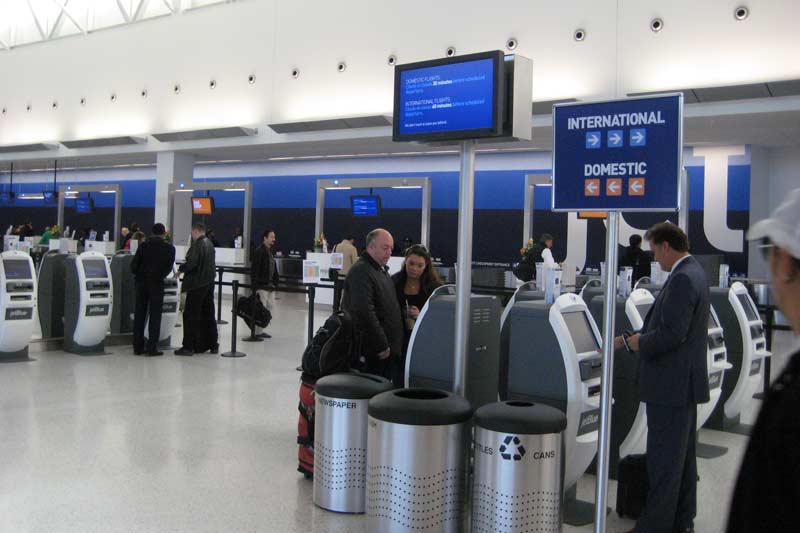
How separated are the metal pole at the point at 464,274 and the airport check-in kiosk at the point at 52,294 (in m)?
6.88

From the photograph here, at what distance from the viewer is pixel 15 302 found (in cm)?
833

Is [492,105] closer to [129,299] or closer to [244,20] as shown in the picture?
[129,299]

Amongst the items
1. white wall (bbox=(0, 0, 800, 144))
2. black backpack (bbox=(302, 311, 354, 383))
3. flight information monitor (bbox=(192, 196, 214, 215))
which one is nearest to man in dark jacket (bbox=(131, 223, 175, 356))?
black backpack (bbox=(302, 311, 354, 383))

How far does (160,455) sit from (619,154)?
3610 millimetres

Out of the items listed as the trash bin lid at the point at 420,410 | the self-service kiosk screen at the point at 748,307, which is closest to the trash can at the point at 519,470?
the trash bin lid at the point at 420,410

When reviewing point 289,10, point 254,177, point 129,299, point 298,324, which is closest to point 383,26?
point 289,10

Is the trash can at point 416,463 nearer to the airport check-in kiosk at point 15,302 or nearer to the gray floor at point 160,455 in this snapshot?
the gray floor at point 160,455

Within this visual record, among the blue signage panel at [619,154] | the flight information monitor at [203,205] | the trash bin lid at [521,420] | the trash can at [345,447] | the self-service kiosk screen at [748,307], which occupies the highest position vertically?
the flight information monitor at [203,205]

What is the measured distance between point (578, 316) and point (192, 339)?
20.4ft

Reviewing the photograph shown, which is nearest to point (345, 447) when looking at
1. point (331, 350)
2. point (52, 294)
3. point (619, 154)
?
point (331, 350)

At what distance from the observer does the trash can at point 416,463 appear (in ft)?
11.4

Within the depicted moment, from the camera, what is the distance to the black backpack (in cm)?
457

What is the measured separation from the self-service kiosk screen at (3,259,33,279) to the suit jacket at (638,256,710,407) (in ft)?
23.6

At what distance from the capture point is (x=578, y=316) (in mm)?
4285
